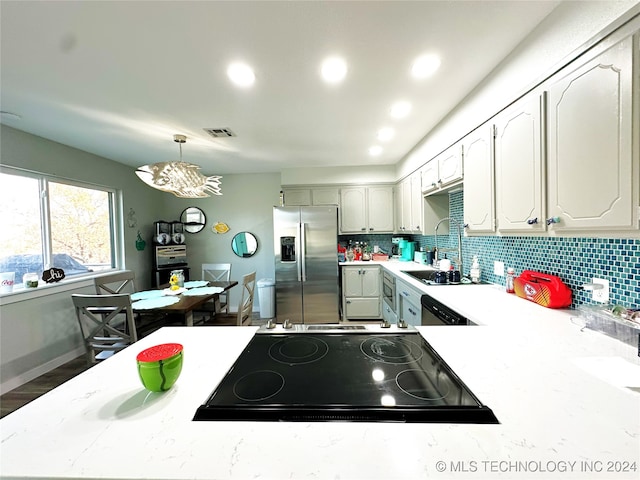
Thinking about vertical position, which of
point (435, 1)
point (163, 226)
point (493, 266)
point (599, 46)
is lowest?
point (493, 266)

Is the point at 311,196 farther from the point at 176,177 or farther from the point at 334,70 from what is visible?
the point at 334,70

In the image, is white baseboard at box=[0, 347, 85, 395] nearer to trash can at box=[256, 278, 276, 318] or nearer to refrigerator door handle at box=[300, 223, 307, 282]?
trash can at box=[256, 278, 276, 318]

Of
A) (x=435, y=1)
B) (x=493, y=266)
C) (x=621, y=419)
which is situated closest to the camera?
(x=621, y=419)

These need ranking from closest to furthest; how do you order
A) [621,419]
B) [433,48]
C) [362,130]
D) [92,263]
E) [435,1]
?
[621,419], [435,1], [433,48], [362,130], [92,263]

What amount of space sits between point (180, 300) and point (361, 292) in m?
2.38

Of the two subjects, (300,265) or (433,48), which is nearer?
(433,48)

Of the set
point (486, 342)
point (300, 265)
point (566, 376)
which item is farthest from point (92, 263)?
point (566, 376)

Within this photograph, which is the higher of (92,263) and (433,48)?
(433,48)

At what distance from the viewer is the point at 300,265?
3.72 metres

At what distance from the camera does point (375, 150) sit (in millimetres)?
3330

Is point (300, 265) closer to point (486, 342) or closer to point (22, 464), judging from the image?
point (486, 342)

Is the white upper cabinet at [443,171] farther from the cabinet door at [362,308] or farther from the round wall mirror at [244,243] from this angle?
the round wall mirror at [244,243]

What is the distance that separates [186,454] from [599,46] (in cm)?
194

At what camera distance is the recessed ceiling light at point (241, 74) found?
5.29 ft
